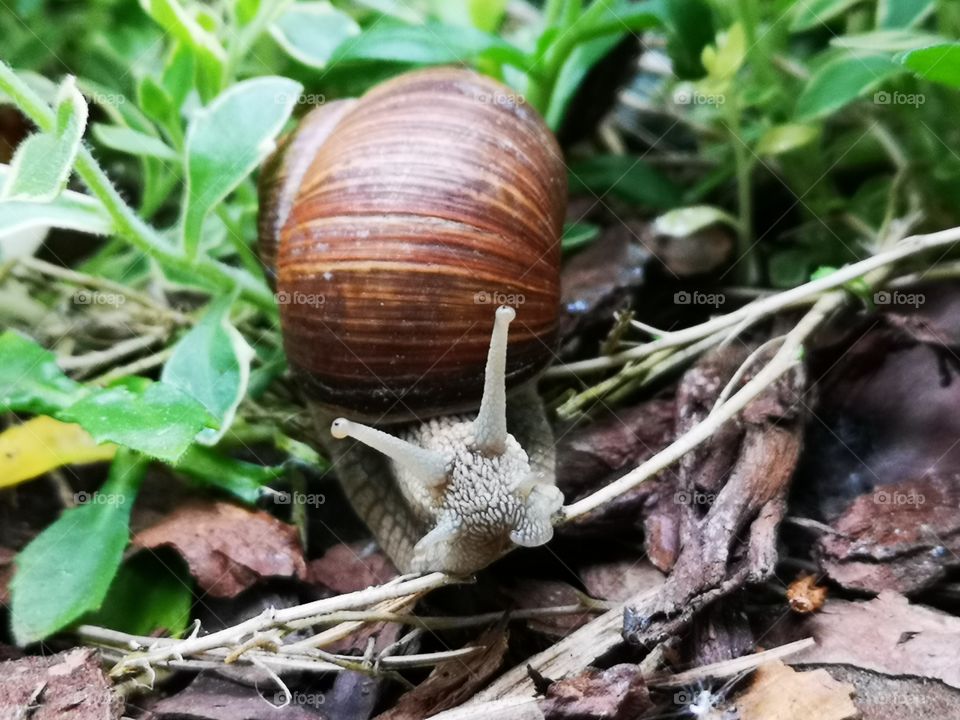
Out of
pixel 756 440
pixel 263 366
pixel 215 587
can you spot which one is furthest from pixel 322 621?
pixel 756 440

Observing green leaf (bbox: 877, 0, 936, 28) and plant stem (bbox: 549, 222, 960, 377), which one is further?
green leaf (bbox: 877, 0, 936, 28)

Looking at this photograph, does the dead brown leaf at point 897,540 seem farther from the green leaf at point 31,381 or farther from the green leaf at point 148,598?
the green leaf at point 31,381

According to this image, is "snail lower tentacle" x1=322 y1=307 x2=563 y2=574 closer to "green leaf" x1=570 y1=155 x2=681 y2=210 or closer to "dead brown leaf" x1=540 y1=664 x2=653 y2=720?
"dead brown leaf" x1=540 y1=664 x2=653 y2=720

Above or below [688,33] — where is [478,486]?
below

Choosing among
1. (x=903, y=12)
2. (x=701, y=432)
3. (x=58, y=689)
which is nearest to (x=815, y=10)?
(x=903, y=12)

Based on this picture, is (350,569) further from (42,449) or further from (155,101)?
(155,101)

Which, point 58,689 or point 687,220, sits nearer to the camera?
point 58,689

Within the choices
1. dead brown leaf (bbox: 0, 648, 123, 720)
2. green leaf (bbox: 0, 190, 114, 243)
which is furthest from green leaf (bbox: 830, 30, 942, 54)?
dead brown leaf (bbox: 0, 648, 123, 720)

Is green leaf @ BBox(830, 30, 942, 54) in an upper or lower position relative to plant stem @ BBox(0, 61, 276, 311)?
upper
